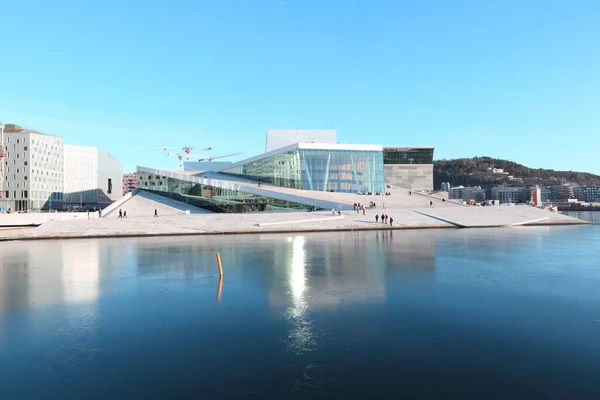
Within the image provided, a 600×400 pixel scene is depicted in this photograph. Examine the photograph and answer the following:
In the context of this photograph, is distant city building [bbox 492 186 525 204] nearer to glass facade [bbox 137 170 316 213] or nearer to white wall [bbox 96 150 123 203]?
white wall [bbox 96 150 123 203]

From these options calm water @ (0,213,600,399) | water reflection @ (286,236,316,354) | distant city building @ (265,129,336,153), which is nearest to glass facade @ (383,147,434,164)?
distant city building @ (265,129,336,153)

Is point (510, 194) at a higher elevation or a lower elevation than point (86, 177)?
lower

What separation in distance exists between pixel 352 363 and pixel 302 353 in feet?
2.51

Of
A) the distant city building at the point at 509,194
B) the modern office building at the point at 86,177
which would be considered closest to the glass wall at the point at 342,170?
the modern office building at the point at 86,177

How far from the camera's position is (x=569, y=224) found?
35.7m

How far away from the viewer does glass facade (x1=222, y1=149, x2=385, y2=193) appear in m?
49.3

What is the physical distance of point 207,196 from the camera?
44094 millimetres

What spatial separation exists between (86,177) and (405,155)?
6976 centimetres

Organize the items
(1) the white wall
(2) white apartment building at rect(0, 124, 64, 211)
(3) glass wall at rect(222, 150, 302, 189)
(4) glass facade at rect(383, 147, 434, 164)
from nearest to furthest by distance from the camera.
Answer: (3) glass wall at rect(222, 150, 302, 189)
(4) glass facade at rect(383, 147, 434, 164)
(2) white apartment building at rect(0, 124, 64, 211)
(1) the white wall

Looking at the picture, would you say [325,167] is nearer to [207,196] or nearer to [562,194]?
[207,196]

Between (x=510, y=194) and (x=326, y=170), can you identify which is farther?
(x=510, y=194)

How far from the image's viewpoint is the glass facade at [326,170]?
1943 inches

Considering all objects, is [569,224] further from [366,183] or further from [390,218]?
[366,183]

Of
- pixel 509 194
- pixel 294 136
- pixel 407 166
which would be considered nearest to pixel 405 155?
pixel 407 166
